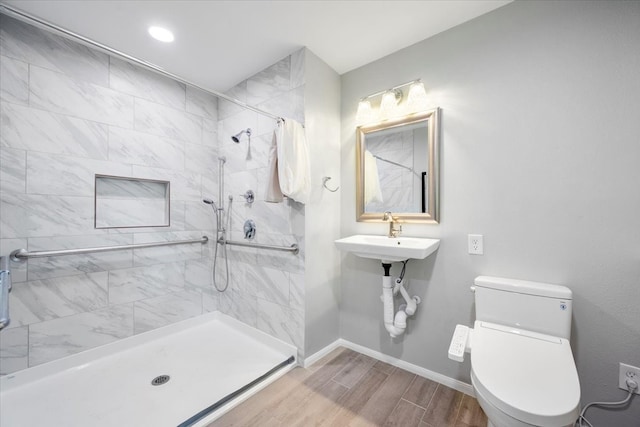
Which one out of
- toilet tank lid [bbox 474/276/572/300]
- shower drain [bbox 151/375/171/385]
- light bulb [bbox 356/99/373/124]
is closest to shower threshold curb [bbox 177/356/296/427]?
shower drain [bbox 151/375/171/385]

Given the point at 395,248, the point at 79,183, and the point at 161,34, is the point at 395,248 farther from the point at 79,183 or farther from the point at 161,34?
the point at 79,183

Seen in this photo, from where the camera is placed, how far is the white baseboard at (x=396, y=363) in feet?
5.57

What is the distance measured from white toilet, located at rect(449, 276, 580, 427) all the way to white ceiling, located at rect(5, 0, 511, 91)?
1730mm

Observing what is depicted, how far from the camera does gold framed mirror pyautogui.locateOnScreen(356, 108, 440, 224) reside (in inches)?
71.1

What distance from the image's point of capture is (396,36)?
1.83 meters

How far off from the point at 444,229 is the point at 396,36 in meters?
1.44

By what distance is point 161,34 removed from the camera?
1.82 metres

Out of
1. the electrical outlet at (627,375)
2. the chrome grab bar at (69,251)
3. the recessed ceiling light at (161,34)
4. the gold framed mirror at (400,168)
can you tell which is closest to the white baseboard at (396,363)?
the electrical outlet at (627,375)

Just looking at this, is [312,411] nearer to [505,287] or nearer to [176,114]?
[505,287]

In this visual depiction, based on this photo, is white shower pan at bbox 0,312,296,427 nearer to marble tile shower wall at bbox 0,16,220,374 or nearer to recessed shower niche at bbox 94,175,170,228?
marble tile shower wall at bbox 0,16,220,374

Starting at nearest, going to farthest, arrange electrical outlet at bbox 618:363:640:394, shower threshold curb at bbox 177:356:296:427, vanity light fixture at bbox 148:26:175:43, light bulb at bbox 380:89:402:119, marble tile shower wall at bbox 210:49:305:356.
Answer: electrical outlet at bbox 618:363:640:394 → shower threshold curb at bbox 177:356:296:427 → vanity light fixture at bbox 148:26:175:43 → light bulb at bbox 380:89:402:119 → marble tile shower wall at bbox 210:49:305:356

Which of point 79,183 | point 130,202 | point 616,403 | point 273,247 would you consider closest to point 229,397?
Answer: point 273,247

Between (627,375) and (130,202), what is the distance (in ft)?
11.2

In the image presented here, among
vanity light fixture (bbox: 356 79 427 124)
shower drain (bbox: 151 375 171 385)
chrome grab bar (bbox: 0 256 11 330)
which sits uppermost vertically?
vanity light fixture (bbox: 356 79 427 124)
